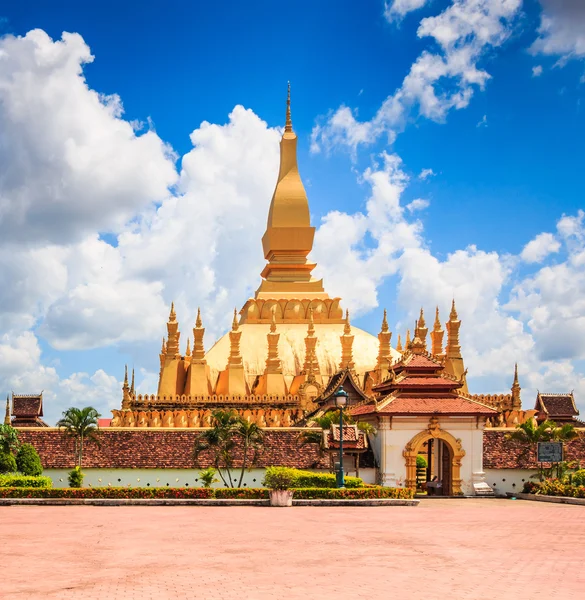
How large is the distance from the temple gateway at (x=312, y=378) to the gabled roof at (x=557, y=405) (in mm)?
1328

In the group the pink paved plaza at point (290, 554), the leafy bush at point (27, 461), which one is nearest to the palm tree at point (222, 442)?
the leafy bush at point (27, 461)

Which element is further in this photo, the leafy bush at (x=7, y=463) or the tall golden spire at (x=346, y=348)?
the tall golden spire at (x=346, y=348)

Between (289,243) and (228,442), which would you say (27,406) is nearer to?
(228,442)

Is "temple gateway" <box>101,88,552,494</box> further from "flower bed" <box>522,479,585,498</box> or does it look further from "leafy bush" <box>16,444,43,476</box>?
"leafy bush" <box>16,444,43,476</box>

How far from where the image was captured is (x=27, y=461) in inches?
1364

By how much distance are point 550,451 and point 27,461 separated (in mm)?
18738

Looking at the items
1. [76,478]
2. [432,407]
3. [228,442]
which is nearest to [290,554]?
[228,442]

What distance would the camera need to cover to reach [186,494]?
29562 millimetres

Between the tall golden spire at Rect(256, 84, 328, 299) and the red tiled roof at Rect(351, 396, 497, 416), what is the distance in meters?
26.4

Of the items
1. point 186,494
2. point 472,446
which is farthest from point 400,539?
point 472,446

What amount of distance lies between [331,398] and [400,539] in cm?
2536

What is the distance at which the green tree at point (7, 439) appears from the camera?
3312 centimetres

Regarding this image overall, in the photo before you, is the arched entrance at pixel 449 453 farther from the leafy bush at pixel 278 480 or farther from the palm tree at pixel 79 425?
the palm tree at pixel 79 425

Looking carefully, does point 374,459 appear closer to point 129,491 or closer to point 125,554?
point 129,491
